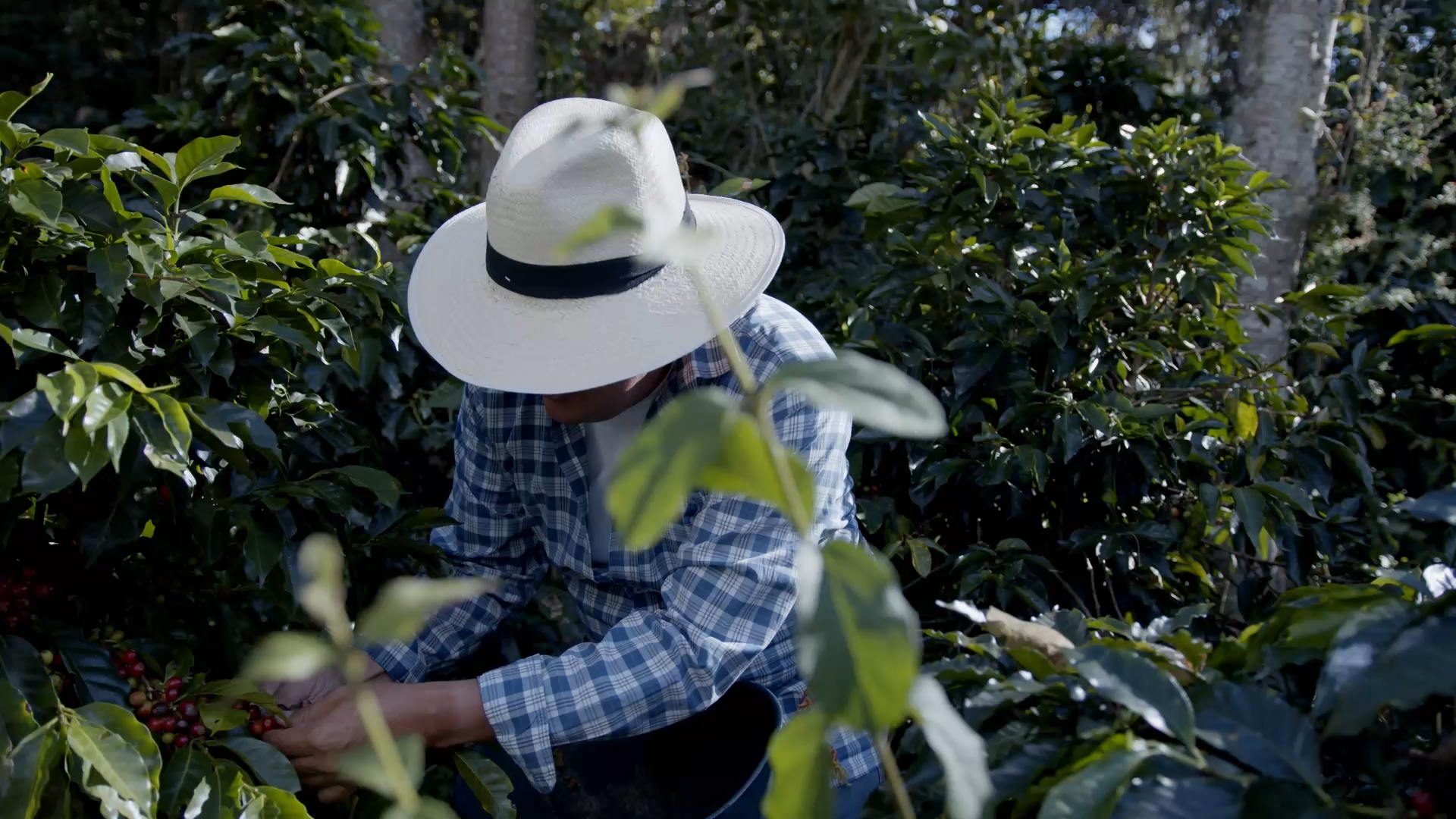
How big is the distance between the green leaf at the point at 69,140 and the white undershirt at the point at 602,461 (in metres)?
0.89

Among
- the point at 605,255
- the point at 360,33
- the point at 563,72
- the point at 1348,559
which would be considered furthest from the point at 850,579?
the point at 563,72

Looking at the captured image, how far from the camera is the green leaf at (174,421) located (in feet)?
4.88

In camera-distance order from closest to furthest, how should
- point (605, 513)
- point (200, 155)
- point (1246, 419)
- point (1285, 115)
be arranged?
point (200, 155) → point (605, 513) → point (1246, 419) → point (1285, 115)

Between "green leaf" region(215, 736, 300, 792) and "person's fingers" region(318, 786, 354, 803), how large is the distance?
175mm

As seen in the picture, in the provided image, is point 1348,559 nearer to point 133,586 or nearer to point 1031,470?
point 1031,470

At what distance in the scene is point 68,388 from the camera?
142 centimetres

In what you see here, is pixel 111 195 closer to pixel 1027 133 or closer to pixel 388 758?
pixel 388 758

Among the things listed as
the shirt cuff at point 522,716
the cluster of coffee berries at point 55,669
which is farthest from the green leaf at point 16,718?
the shirt cuff at point 522,716

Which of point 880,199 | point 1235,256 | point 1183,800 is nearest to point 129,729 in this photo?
point 1183,800

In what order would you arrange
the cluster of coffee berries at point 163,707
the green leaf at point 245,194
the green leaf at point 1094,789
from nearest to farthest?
the green leaf at point 1094,789, the cluster of coffee berries at point 163,707, the green leaf at point 245,194

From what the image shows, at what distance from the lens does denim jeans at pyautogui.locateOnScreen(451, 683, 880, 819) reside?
205cm

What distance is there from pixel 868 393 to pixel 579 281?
1052 mm

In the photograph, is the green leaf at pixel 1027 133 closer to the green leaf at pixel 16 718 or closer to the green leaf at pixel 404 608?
the green leaf at pixel 16 718

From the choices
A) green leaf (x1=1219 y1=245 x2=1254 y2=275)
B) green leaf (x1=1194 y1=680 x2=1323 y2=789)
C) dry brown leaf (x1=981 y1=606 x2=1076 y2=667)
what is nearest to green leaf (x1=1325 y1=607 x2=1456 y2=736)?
green leaf (x1=1194 y1=680 x2=1323 y2=789)
